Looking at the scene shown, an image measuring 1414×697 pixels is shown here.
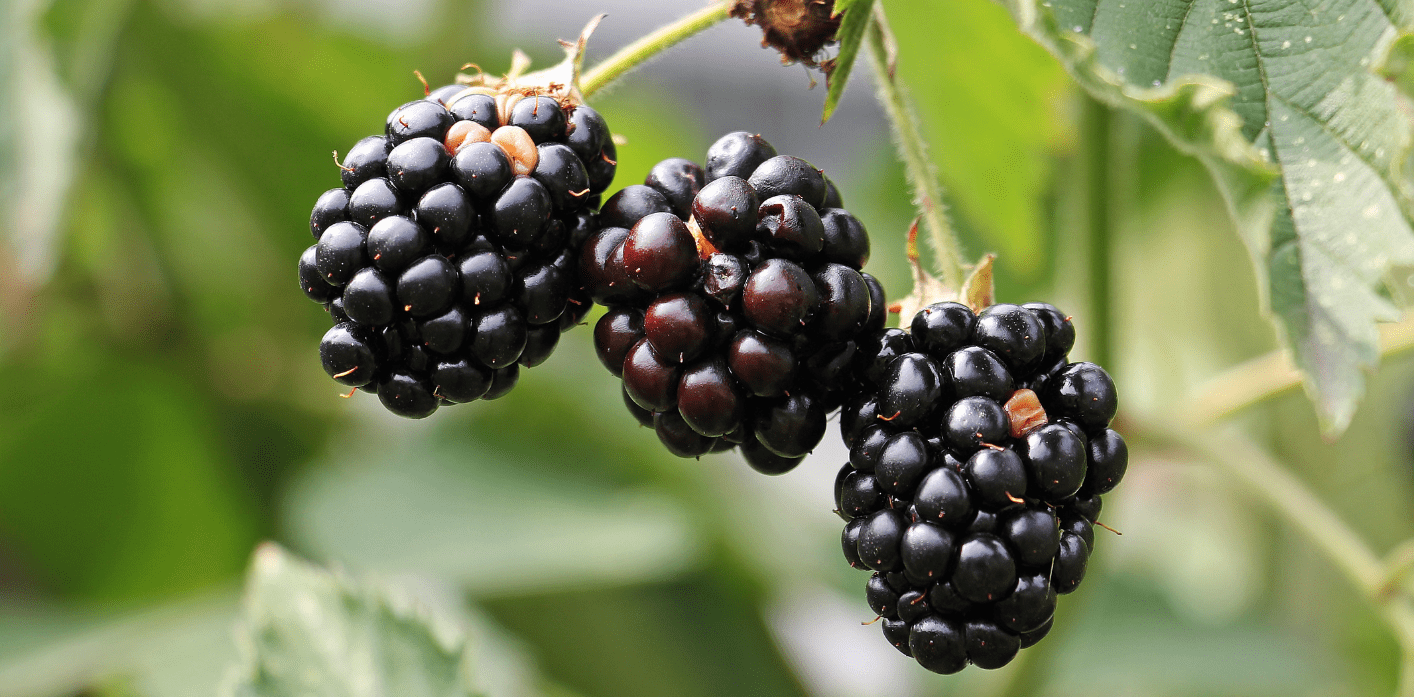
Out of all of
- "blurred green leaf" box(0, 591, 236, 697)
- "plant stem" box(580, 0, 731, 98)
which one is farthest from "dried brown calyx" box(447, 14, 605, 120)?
"blurred green leaf" box(0, 591, 236, 697)

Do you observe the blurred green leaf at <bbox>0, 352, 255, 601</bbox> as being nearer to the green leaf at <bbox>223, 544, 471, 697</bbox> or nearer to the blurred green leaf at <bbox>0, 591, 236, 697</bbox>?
the blurred green leaf at <bbox>0, 591, 236, 697</bbox>

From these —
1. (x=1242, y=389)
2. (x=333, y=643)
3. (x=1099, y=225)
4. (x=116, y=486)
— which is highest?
(x=116, y=486)

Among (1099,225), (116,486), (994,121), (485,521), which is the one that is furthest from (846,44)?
(116,486)

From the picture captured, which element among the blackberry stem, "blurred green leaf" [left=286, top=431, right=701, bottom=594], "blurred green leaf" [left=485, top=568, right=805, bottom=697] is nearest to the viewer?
the blackberry stem

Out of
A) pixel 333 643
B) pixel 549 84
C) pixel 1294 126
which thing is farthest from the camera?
pixel 333 643

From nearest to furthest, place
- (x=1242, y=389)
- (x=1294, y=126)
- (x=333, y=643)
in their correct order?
(x=1294, y=126) → (x=333, y=643) → (x=1242, y=389)

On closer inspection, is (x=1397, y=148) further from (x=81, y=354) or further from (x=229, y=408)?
(x=81, y=354)

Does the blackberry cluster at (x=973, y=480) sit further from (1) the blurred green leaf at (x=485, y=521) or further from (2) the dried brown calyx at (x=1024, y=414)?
(1) the blurred green leaf at (x=485, y=521)

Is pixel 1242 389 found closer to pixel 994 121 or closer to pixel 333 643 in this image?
pixel 994 121
